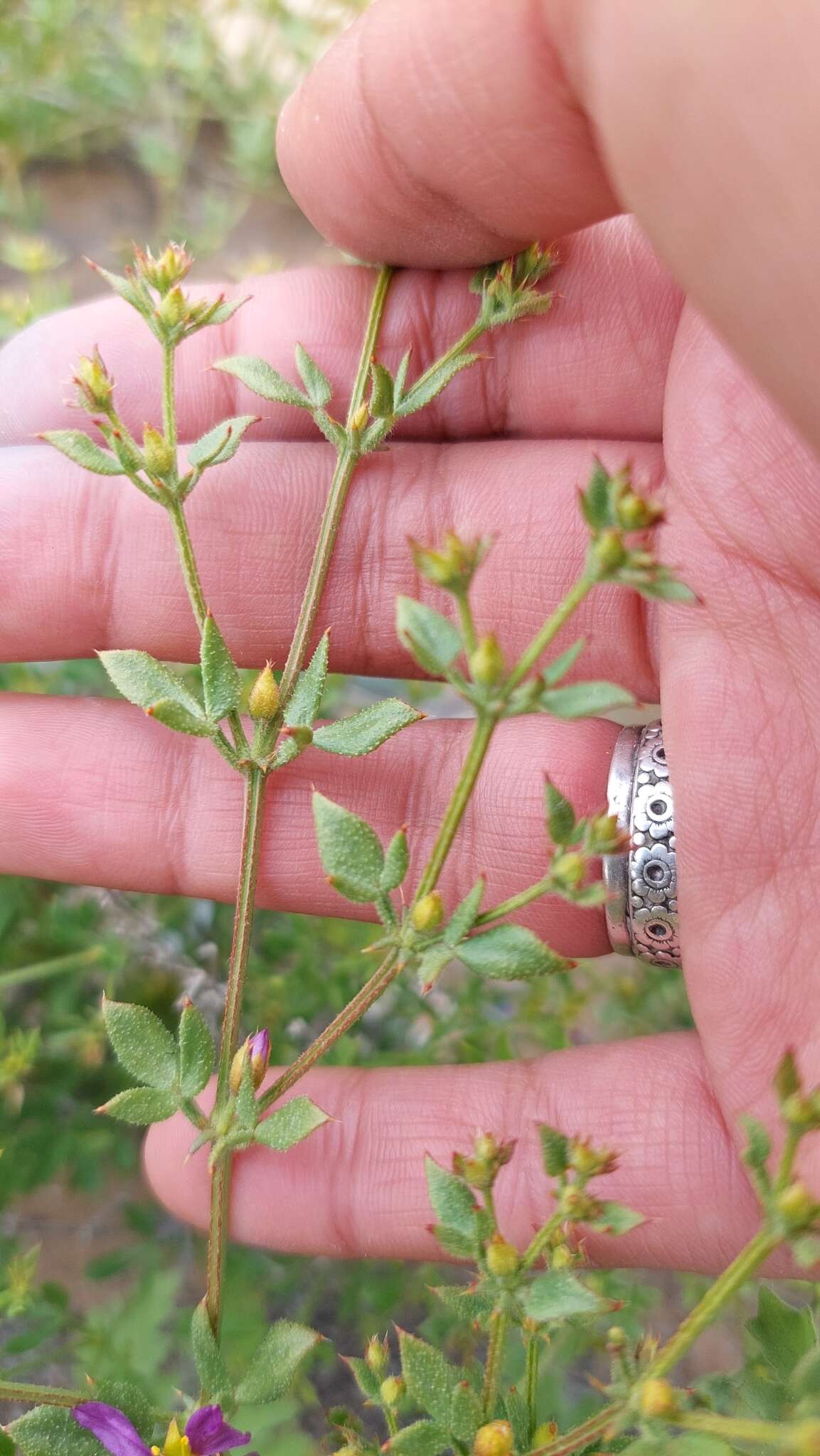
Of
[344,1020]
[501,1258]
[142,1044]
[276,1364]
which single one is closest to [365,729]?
[344,1020]

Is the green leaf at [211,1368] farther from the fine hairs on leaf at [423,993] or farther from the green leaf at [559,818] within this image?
the green leaf at [559,818]

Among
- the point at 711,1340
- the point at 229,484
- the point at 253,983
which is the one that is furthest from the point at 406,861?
the point at 711,1340

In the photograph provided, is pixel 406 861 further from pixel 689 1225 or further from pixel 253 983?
pixel 253 983

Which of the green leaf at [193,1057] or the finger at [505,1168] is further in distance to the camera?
the finger at [505,1168]

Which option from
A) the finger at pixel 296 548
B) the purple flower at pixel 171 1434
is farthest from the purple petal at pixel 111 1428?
the finger at pixel 296 548

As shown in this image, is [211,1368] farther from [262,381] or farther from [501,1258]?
[262,381]

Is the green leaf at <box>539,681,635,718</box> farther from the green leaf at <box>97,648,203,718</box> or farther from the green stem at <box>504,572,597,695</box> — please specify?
the green leaf at <box>97,648,203,718</box>
